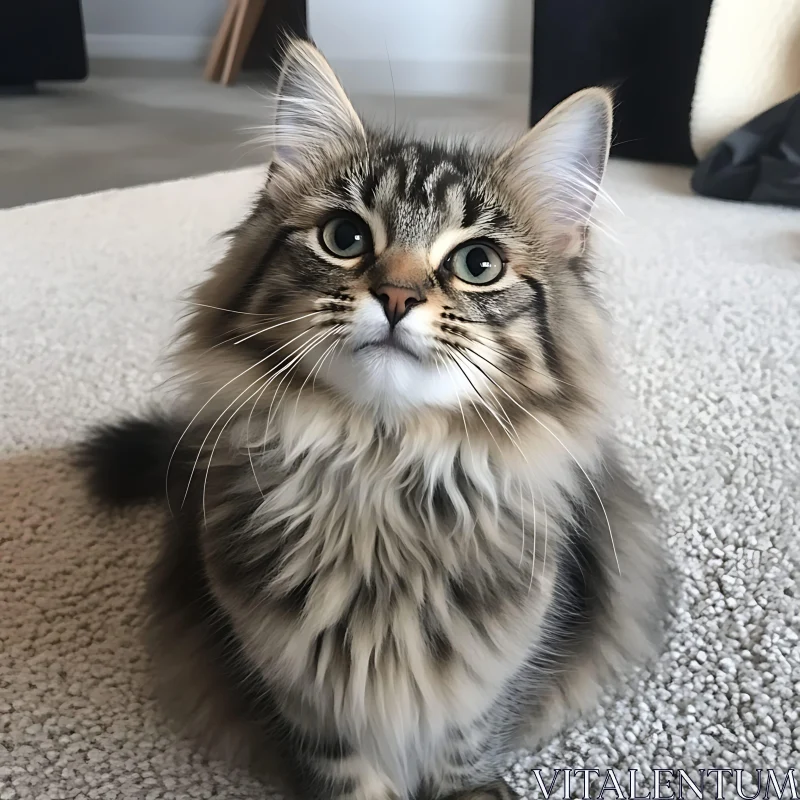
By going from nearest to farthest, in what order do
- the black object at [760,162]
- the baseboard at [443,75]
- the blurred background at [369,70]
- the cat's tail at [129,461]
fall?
the cat's tail at [129,461]
the black object at [760,162]
the blurred background at [369,70]
the baseboard at [443,75]

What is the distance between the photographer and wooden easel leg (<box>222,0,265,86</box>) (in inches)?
205

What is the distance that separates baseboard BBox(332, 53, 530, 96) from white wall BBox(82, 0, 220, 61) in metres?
1.86

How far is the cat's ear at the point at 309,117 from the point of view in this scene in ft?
3.13

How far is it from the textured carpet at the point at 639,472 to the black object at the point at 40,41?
2397 millimetres

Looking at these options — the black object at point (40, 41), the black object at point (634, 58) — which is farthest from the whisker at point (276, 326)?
the black object at point (40, 41)

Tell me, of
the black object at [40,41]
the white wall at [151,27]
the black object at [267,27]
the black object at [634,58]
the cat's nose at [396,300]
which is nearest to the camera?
the cat's nose at [396,300]

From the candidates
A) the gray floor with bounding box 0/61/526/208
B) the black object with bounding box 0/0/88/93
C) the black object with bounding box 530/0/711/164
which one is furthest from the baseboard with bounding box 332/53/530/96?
the black object with bounding box 0/0/88/93

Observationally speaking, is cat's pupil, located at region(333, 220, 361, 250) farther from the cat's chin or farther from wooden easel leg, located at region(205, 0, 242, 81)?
wooden easel leg, located at region(205, 0, 242, 81)

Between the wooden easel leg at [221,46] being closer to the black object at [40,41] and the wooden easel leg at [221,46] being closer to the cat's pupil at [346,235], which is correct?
the black object at [40,41]

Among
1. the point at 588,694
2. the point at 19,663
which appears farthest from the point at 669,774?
the point at 19,663

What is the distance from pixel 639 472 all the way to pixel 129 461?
36.5 inches

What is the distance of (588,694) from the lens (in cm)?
105

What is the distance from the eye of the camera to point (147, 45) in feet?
19.9

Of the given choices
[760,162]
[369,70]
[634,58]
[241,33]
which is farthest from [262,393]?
[241,33]
